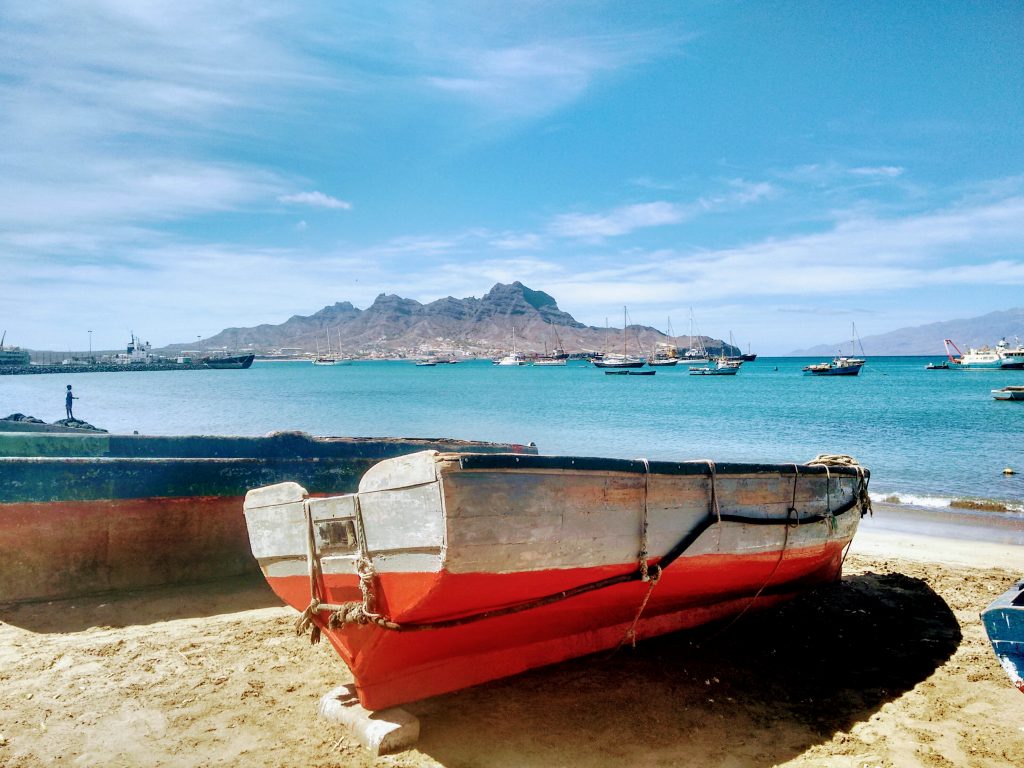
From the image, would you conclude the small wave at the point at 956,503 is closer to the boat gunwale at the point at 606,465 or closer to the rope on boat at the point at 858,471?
the rope on boat at the point at 858,471

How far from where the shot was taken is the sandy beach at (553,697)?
13.3ft

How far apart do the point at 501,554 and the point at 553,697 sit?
1665 mm

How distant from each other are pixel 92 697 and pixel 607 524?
397cm

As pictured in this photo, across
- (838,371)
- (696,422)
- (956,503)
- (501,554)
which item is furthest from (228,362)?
(501,554)

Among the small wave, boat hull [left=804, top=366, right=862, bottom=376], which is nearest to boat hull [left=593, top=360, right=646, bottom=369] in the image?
boat hull [left=804, top=366, right=862, bottom=376]

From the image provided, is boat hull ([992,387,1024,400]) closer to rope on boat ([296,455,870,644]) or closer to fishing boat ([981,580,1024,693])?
rope on boat ([296,455,870,644])

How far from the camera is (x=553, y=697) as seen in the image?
4727 millimetres

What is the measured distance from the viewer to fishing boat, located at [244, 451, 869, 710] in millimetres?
3680

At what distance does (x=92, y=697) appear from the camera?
4.70 metres

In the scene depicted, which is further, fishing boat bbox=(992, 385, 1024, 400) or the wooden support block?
fishing boat bbox=(992, 385, 1024, 400)

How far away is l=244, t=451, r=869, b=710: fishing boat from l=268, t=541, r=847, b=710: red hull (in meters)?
0.01

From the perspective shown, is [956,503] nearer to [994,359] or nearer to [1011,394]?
[1011,394]

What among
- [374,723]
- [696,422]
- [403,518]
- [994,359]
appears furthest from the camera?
[994,359]

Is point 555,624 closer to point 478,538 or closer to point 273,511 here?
point 478,538
